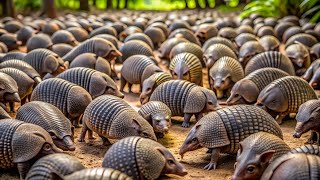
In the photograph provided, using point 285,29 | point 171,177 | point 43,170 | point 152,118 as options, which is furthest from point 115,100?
point 285,29

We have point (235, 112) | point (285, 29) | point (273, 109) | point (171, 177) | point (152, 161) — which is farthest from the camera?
point (285, 29)

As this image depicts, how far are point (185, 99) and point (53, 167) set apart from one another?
296 cm

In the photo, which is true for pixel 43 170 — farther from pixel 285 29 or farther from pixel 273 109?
pixel 285 29

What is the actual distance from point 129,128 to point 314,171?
2.26 m

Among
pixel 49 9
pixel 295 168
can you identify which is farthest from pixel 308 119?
pixel 49 9

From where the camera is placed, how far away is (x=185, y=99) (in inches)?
273

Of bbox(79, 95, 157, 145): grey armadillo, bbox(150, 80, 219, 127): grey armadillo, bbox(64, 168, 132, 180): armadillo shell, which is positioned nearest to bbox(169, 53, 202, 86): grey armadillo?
bbox(150, 80, 219, 127): grey armadillo

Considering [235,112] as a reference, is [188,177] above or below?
below

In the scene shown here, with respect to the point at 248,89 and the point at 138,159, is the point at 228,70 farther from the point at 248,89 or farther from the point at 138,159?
the point at 138,159

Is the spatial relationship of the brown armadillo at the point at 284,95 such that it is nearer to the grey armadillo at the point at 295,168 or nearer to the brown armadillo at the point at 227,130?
the brown armadillo at the point at 227,130

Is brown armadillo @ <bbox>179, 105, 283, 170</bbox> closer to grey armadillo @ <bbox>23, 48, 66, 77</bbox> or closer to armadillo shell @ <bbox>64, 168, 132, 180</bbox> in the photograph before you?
armadillo shell @ <bbox>64, 168, 132, 180</bbox>

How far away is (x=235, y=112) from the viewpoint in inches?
212

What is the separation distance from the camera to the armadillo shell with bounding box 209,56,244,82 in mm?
8141

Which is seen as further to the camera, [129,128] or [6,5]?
[6,5]
